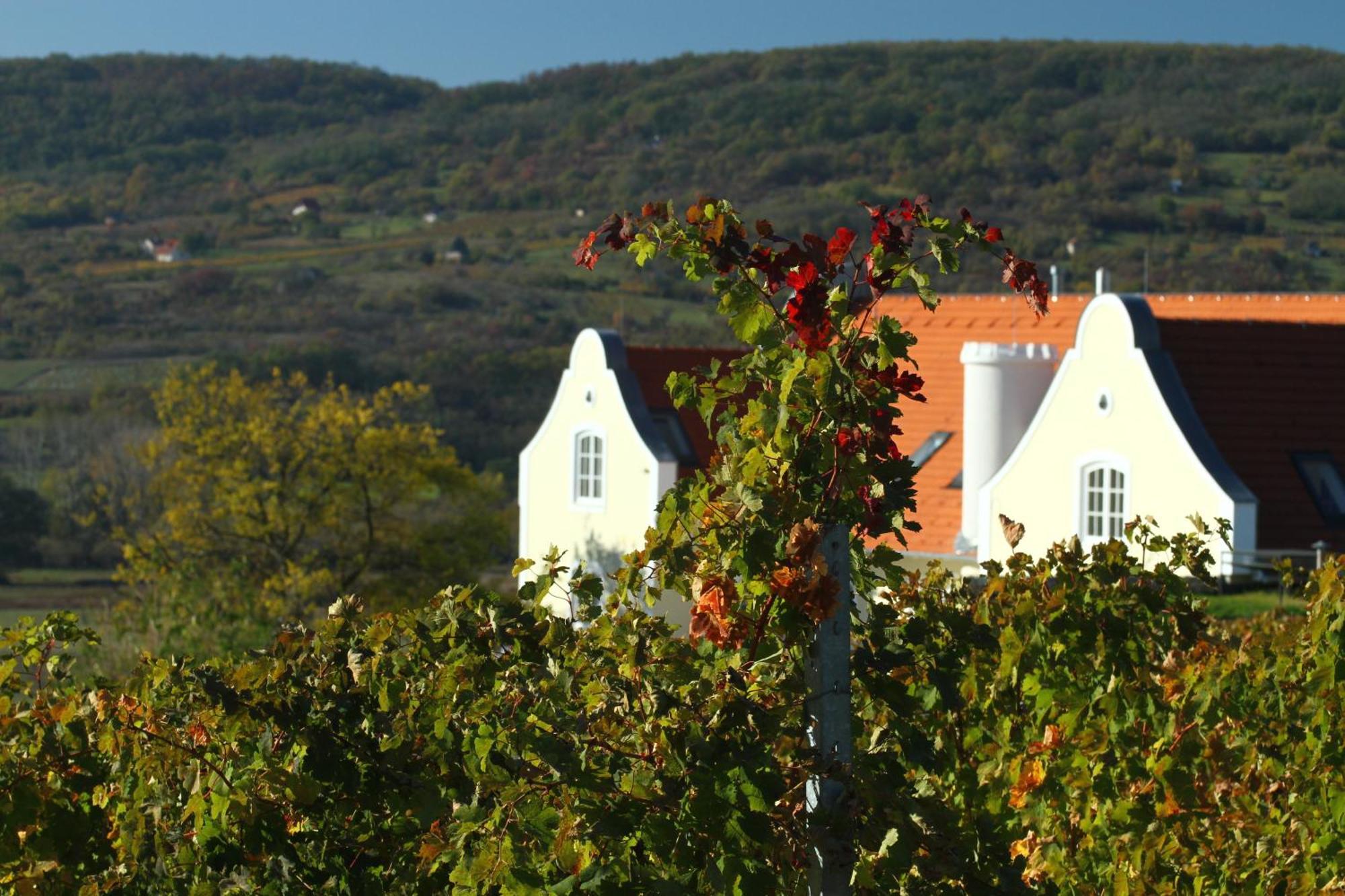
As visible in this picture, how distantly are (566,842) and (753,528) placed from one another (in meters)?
0.76

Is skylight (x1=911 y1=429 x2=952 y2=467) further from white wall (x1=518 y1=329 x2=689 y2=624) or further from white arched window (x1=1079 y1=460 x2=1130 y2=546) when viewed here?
white arched window (x1=1079 y1=460 x2=1130 y2=546)

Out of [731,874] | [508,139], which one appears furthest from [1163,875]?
[508,139]

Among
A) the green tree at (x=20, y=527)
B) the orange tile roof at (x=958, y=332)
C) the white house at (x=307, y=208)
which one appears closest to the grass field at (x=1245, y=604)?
the orange tile roof at (x=958, y=332)

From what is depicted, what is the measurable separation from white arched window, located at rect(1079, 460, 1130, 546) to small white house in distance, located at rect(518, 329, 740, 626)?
7.53 metres

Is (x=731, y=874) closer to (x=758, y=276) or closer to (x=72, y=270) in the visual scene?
(x=758, y=276)

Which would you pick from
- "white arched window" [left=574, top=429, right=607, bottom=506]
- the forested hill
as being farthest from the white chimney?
the forested hill

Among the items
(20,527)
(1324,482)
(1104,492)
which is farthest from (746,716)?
(20,527)

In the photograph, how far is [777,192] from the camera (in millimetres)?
91750

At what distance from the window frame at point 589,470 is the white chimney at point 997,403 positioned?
7.21m

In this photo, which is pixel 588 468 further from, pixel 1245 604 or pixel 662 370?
pixel 1245 604

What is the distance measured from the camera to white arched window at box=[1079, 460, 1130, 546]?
22.0 metres

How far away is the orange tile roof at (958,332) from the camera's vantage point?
2520cm

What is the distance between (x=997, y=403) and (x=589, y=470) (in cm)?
803

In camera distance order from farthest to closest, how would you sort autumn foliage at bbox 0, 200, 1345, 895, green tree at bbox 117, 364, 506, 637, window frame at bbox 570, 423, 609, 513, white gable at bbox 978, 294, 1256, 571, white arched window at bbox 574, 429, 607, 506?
green tree at bbox 117, 364, 506, 637 → white arched window at bbox 574, 429, 607, 506 → window frame at bbox 570, 423, 609, 513 → white gable at bbox 978, 294, 1256, 571 → autumn foliage at bbox 0, 200, 1345, 895
